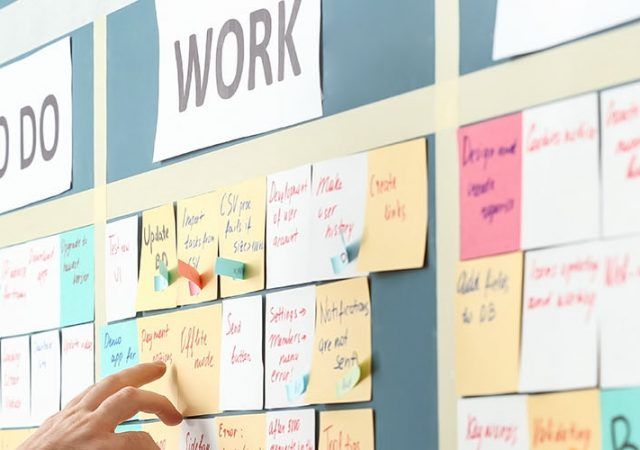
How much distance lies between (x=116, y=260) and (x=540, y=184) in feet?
2.51

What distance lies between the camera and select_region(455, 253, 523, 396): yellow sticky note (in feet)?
3.98

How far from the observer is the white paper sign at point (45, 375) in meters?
1.86

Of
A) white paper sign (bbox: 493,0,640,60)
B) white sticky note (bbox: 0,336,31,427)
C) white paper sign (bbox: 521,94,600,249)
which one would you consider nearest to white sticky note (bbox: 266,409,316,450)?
white paper sign (bbox: 521,94,600,249)

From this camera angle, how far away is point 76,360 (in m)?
1.82

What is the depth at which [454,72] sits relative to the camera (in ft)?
4.27

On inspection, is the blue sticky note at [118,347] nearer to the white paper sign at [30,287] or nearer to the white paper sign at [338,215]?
the white paper sign at [30,287]

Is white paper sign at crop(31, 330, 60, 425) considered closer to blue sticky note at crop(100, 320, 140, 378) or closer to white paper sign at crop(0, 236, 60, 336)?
white paper sign at crop(0, 236, 60, 336)

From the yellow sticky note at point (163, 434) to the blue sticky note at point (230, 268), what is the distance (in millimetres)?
227

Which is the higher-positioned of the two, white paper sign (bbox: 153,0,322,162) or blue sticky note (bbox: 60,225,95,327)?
white paper sign (bbox: 153,0,322,162)

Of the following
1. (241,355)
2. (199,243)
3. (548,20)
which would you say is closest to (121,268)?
(199,243)

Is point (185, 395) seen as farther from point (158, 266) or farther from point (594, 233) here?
point (594, 233)

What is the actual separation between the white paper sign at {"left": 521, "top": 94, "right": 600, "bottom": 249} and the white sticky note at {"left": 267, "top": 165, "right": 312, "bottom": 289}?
1.07 ft

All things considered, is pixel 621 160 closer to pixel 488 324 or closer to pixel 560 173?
pixel 560 173

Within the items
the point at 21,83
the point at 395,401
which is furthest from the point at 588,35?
the point at 21,83
